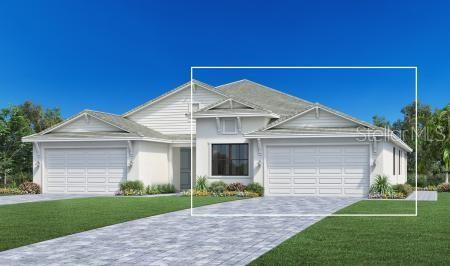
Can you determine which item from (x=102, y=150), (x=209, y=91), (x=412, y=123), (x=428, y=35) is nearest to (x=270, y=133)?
(x=209, y=91)

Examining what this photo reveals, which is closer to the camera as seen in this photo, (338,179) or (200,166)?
(338,179)

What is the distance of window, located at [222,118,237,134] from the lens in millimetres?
27031

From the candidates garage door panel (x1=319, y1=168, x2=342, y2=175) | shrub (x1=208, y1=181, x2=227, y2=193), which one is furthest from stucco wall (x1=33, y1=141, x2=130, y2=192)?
garage door panel (x1=319, y1=168, x2=342, y2=175)

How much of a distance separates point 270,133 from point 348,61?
462cm

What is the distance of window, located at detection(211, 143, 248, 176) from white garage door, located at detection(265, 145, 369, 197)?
6.21 feet

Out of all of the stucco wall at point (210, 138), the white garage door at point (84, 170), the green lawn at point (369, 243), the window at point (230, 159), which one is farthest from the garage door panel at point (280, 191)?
the green lawn at point (369, 243)

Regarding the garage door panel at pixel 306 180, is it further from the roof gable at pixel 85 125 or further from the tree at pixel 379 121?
the tree at pixel 379 121

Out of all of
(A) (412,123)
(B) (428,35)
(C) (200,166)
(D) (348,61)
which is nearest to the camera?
(D) (348,61)

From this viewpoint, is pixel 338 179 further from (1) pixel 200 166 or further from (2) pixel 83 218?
(2) pixel 83 218

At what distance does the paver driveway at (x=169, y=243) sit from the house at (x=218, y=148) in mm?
9362

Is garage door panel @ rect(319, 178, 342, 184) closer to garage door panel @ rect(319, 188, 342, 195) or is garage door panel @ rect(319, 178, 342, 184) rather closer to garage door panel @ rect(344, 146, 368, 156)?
garage door panel @ rect(319, 188, 342, 195)

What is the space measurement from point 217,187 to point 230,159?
1.73 m

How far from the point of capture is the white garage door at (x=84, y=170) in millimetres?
27469

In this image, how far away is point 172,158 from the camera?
3030 centimetres
